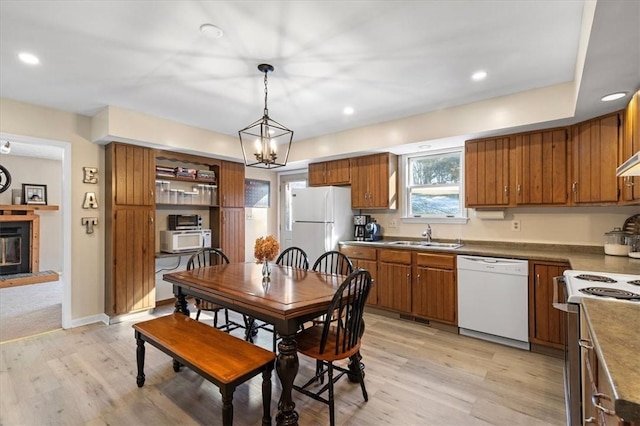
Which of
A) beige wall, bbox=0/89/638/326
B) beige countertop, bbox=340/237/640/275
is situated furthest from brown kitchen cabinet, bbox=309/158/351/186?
beige countertop, bbox=340/237/640/275

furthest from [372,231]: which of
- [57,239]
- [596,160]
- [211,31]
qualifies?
[57,239]

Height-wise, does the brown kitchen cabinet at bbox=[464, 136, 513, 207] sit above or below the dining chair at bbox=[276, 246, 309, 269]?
above

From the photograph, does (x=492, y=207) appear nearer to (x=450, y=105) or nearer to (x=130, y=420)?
(x=450, y=105)

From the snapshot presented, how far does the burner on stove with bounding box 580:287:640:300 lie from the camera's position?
5.08 feet

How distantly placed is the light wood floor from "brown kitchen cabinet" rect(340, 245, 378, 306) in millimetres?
897

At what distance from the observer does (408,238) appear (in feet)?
14.4

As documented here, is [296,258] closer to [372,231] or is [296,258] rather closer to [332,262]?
[332,262]

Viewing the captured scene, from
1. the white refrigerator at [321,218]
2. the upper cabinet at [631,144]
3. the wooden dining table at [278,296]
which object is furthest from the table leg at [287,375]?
the upper cabinet at [631,144]

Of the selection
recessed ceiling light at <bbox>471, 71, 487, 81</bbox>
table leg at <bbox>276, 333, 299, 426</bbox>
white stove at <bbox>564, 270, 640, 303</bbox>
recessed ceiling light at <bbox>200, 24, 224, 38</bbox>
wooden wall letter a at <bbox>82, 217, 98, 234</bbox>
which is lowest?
table leg at <bbox>276, 333, 299, 426</bbox>

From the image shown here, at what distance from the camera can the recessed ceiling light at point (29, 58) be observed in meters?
2.38

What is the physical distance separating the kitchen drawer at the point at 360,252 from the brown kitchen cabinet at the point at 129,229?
266 cm

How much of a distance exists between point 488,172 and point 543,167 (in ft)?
1.67

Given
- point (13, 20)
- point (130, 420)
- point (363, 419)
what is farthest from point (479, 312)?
point (13, 20)

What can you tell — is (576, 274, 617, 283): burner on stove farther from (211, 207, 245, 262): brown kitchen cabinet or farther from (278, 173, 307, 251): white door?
(278, 173, 307, 251): white door
